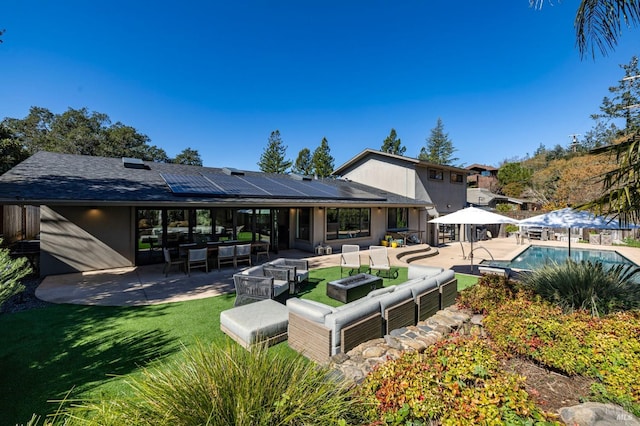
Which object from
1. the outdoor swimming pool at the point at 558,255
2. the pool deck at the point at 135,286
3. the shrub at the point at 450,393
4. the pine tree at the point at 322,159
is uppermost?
the pine tree at the point at 322,159

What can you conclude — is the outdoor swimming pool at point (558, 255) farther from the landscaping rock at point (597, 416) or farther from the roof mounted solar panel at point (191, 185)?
the roof mounted solar panel at point (191, 185)

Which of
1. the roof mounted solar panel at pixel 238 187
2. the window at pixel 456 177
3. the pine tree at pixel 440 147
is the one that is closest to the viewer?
the roof mounted solar panel at pixel 238 187

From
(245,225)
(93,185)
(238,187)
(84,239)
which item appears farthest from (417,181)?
(84,239)

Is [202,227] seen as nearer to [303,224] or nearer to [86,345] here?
[303,224]

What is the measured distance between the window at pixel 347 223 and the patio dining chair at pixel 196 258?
731cm

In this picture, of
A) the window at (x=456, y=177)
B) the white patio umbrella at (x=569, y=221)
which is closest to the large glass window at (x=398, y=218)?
the window at (x=456, y=177)

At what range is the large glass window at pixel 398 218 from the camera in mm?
18648

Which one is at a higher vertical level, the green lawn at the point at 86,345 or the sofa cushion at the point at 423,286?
the sofa cushion at the point at 423,286

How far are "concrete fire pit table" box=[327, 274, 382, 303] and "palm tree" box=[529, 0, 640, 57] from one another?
6458mm

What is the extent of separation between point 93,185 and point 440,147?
5322 centimetres

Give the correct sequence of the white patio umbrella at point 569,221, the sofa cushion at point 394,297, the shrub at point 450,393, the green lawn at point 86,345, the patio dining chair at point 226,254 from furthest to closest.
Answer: the patio dining chair at point 226,254 → the white patio umbrella at point 569,221 → the sofa cushion at point 394,297 → the green lawn at point 86,345 → the shrub at point 450,393

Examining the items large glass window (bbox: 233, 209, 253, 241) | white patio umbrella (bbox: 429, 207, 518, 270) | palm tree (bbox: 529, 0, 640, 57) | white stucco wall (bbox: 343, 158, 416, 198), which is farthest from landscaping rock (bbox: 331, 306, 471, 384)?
white stucco wall (bbox: 343, 158, 416, 198)

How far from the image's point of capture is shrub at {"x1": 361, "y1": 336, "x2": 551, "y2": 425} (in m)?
2.24

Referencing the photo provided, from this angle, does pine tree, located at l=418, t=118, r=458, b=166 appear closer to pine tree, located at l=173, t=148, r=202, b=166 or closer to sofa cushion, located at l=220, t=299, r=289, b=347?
pine tree, located at l=173, t=148, r=202, b=166
